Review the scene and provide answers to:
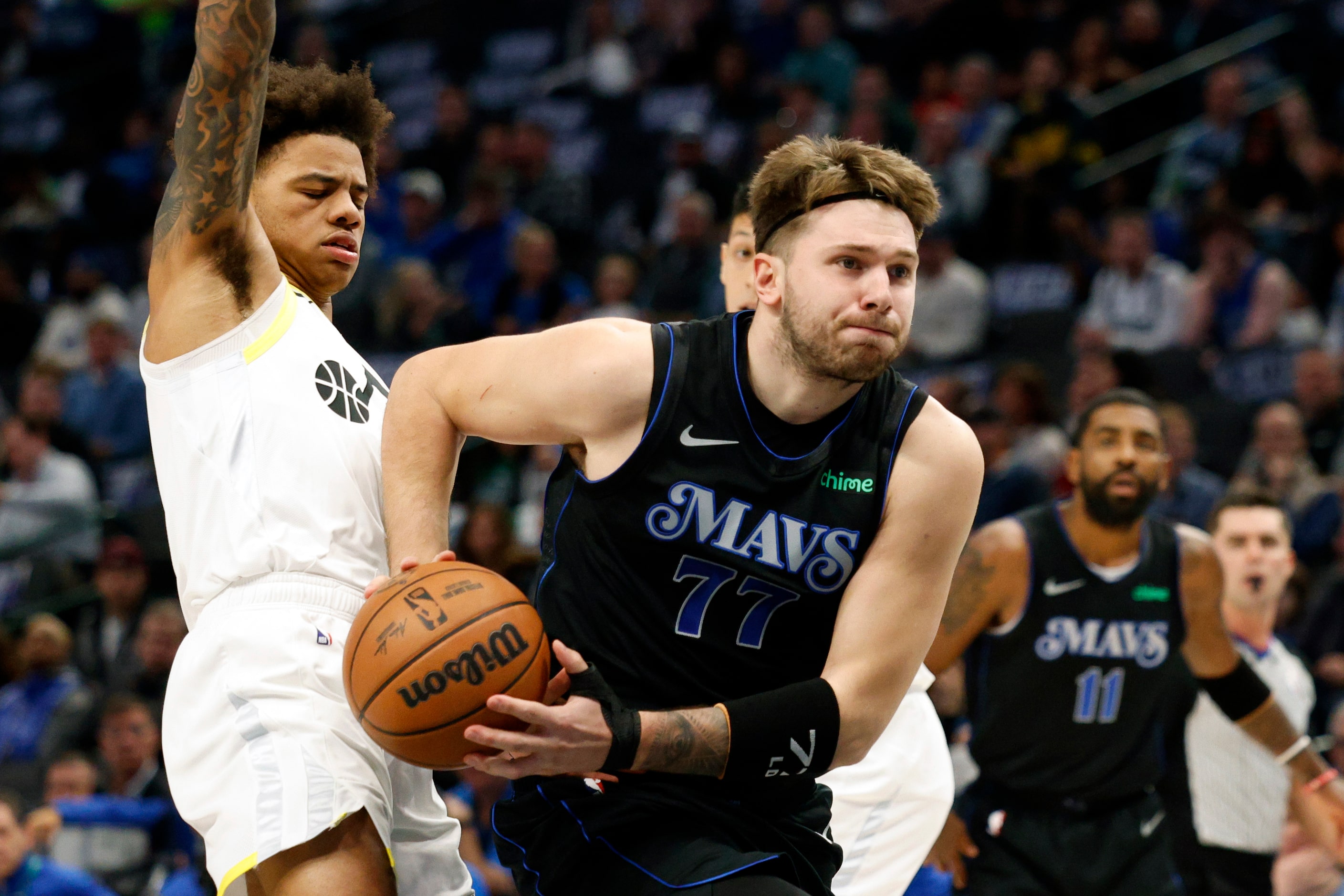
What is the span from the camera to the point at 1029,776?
580cm

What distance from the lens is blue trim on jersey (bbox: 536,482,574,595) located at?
3.38 m

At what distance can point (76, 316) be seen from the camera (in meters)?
13.4

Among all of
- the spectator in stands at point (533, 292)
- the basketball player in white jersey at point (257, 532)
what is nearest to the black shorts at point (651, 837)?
the basketball player in white jersey at point (257, 532)

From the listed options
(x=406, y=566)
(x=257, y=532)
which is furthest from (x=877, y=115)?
(x=406, y=566)

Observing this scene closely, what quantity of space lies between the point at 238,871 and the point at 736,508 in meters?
1.25

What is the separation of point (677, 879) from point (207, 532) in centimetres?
126

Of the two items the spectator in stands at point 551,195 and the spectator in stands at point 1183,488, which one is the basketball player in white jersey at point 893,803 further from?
the spectator in stands at point 551,195

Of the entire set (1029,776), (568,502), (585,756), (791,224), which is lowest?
(1029,776)

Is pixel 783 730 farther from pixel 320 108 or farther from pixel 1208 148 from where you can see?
pixel 1208 148

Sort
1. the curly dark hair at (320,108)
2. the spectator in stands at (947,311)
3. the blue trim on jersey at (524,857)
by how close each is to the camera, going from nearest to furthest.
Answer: the blue trim on jersey at (524,857) < the curly dark hair at (320,108) < the spectator in stands at (947,311)

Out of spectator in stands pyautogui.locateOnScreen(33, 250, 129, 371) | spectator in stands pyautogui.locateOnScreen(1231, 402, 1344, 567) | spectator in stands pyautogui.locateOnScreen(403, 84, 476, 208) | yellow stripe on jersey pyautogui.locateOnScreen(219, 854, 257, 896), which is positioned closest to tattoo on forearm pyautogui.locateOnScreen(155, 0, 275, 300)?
yellow stripe on jersey pyautogui.locateOnScreen(219, 854, 257, 896)

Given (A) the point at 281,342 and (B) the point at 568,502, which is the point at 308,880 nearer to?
(B) the point at 568,502

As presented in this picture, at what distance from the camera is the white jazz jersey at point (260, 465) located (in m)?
3.32

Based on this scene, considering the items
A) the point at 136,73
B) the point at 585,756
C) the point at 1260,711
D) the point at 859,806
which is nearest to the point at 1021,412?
the point at 1260,711
